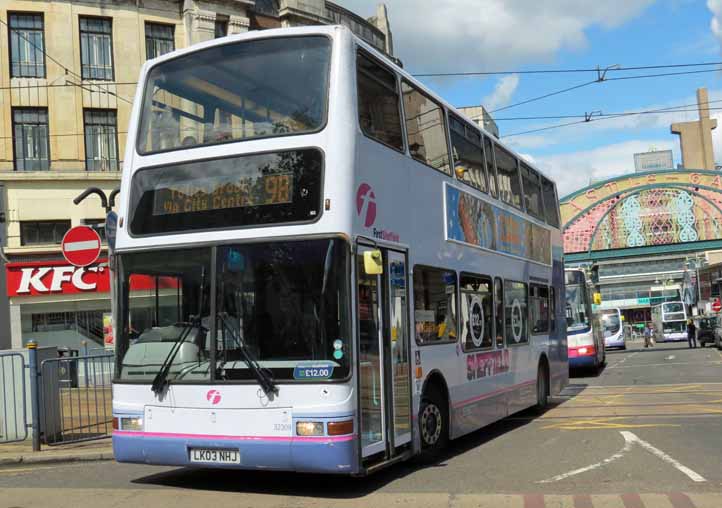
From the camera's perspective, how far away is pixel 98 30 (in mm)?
27828

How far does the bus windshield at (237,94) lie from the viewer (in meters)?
7.87

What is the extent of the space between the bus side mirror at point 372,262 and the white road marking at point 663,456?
374cm

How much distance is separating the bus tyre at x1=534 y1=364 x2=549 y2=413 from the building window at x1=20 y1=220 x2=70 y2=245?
18.0m

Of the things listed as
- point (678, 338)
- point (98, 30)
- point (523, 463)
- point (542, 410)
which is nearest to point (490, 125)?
point (678, 338)

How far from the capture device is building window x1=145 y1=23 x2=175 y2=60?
28.5 meters

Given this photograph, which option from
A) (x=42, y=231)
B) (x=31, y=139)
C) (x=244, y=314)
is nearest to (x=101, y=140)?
(x=31, y=139)

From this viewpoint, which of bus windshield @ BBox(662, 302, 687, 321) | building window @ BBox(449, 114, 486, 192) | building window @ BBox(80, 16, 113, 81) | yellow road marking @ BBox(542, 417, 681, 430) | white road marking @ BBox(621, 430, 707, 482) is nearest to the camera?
white road marking @ BBox(621, 430, 707, 482)

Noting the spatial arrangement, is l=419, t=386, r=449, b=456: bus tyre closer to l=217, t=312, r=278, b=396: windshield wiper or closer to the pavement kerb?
l=217, t=312, r=278, b=396: windshield wiper

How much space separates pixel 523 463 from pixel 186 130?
527 centimetres

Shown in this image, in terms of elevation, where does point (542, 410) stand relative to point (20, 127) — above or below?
below

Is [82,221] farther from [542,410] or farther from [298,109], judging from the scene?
[298,109]

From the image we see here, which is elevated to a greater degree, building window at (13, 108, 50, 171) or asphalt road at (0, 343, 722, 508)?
building window at (13, 108, 50, 171)

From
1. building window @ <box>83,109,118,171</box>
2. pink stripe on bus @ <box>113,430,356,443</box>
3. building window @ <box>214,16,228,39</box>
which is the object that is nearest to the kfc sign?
building window @ <box>83,109,118,171</box>

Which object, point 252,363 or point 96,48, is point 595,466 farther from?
point 96,48
